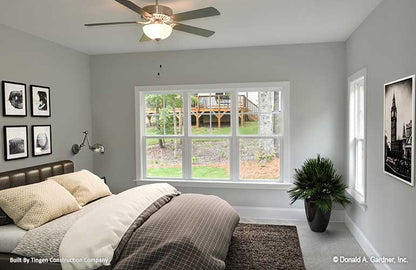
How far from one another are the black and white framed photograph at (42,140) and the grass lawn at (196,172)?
1631 millimetres

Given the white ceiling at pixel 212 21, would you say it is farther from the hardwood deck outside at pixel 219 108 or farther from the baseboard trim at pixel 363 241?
the baseboard trim at pixel 363 241

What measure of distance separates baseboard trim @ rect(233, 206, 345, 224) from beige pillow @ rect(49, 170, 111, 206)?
2.15 metres

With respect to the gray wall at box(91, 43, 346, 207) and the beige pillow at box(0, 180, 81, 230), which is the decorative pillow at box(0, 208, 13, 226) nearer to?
the beige pillow at box(0, 180, 81, 230)

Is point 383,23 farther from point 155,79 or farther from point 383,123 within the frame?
point 155,79

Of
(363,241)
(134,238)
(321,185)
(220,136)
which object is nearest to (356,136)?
(321,185)

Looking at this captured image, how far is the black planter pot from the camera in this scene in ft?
13.2

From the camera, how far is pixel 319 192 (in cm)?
405

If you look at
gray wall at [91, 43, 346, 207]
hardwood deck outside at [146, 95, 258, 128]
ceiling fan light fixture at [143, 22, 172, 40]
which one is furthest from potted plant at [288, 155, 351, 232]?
ceiling fan light fixture at [143, 22, 172, 40]

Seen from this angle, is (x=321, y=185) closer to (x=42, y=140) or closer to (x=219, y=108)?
(x=219, y=108)

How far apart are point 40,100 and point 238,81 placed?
2792 mm

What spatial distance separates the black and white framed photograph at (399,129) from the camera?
2.32m

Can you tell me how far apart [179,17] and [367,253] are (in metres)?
3.12

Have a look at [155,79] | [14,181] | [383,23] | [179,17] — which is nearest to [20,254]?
[14,181]

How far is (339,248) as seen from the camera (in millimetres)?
3592
